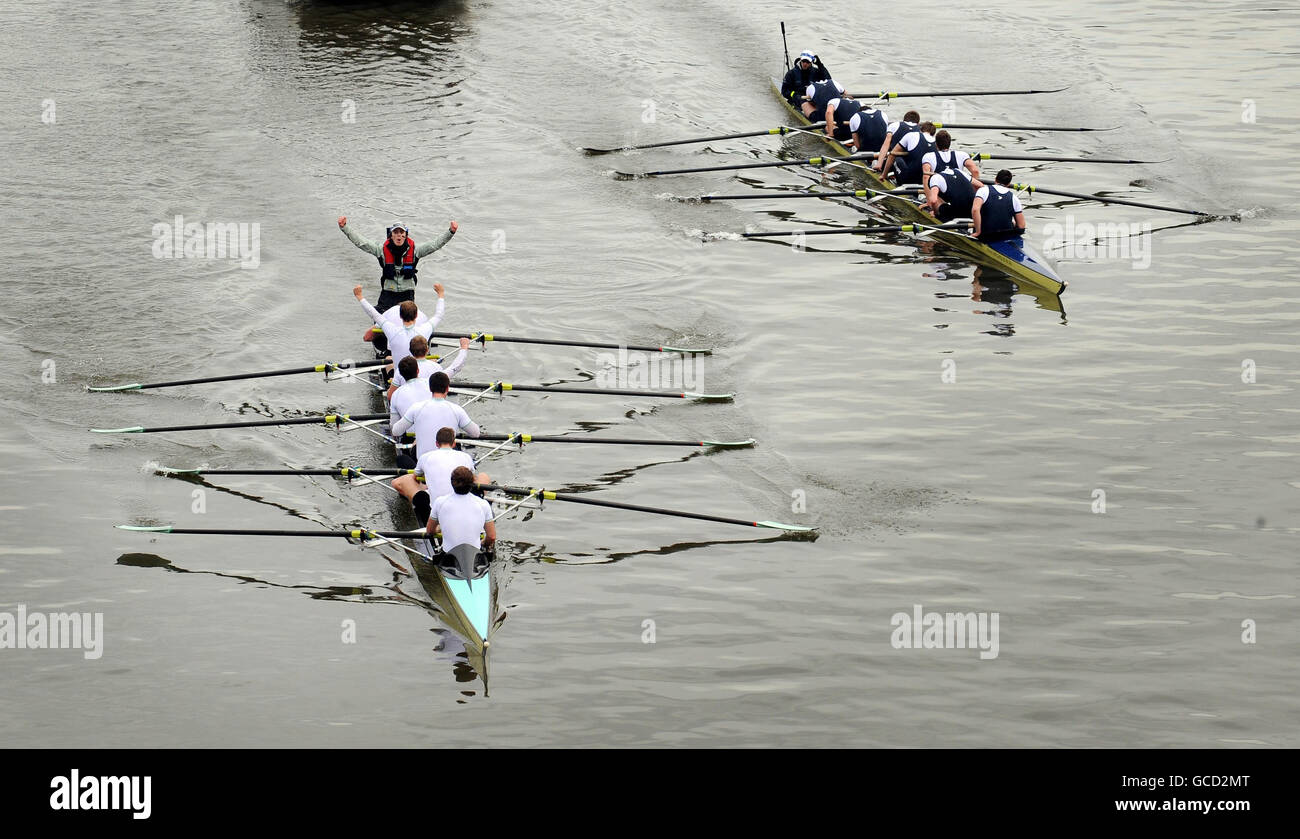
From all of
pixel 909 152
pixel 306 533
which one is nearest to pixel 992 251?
pixel 909 152

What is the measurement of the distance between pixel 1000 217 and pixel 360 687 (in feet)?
47.8

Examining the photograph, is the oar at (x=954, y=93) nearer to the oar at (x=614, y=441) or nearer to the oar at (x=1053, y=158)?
the oar at (x=1053, y=158)

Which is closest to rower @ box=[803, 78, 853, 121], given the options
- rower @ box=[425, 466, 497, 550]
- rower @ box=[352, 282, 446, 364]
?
rower @ box=[352, 282, 446, 364]

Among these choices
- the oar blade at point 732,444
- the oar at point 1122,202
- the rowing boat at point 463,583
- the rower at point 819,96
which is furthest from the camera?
the rower at point 819,96

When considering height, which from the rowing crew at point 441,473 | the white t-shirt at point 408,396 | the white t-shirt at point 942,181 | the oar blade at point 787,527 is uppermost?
the white t-shirt at point 942,181

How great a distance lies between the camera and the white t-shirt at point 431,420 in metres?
15.5

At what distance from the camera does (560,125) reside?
2995cm

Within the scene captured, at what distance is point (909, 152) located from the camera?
25.2 m

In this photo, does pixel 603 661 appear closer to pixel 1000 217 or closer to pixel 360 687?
pixel 360 687

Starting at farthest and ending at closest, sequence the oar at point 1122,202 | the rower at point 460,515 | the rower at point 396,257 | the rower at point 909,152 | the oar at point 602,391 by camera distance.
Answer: the rower at point 909,152, the oar at point 1122,202, the rower at point 396,257, the oar at point 602,391, the rower at point 460,515

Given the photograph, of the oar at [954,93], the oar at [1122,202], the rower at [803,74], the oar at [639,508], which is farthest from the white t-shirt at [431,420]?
the rower at [803,74]

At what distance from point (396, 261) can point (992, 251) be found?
34.0 feet
